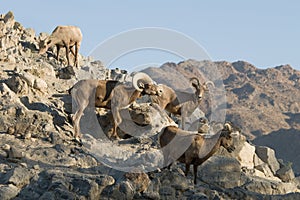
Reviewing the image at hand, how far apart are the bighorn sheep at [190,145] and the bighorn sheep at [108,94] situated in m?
2.61

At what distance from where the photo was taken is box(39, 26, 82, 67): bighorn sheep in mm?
30422

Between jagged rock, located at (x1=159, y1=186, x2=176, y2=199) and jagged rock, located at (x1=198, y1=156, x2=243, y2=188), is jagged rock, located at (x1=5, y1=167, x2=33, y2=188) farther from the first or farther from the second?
jagged rock, located at (x1=198, y1=156, x2=243, y2=188)

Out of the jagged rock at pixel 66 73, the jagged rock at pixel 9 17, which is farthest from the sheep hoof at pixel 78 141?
the jagged rock at pixel 9 17

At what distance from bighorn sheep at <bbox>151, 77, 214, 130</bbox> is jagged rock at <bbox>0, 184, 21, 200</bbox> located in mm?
9805

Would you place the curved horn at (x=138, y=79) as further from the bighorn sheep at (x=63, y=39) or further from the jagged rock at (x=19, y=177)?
the bighorn sheep at (x=63, y=39)

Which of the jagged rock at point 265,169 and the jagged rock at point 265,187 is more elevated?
the jagged rock at point 265,187

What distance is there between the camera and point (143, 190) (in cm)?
1691

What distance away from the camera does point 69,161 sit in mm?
18422

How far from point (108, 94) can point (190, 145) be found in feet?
13.8

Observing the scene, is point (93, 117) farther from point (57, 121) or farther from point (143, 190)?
point (143, 190)

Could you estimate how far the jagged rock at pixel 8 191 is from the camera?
1507 centimetres

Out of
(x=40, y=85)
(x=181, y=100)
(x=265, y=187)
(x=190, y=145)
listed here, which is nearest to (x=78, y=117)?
(x=40, y=85)

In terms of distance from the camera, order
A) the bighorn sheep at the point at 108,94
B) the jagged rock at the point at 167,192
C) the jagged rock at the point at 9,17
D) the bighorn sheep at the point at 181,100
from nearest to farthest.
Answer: the jagged rock at the point at 167,192, the bighorn sheep at the point at 108,94, the bighorn sheep at the point at 181,100, the jagged rock at the point at 9,17

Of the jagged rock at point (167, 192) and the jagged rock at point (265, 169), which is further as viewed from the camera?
the jagged rock at point (265, 169)
